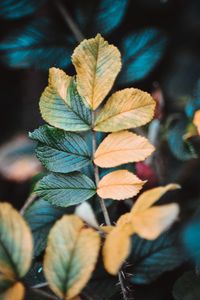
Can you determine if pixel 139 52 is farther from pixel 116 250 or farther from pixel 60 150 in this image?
pixel 116 250

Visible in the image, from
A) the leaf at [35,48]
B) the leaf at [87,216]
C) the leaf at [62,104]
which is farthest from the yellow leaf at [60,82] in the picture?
the leaf at [35,48]

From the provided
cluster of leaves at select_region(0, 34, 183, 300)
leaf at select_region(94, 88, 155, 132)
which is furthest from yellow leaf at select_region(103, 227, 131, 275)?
leaf at select_region(94, 88, 155, 132)

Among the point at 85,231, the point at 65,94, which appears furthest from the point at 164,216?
the point at 65,94

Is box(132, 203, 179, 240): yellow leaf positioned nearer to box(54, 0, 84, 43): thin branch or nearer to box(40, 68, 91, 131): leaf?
box(40, 68, 91, 131): leaf

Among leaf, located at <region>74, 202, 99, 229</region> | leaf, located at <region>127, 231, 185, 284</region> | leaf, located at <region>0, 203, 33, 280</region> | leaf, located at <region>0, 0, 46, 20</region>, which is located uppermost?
leaf, located at <region>0, 0, 46, 20</region>

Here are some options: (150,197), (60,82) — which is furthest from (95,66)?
(150,197)

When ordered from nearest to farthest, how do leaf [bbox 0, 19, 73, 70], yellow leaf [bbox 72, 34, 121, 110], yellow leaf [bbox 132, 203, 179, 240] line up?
yellow leaf [bbox 132, 203, 179, 240] → yellow leaf [bbox 72, 34, 121, 110] → leaf [bbox 0, 19, 73, 70]

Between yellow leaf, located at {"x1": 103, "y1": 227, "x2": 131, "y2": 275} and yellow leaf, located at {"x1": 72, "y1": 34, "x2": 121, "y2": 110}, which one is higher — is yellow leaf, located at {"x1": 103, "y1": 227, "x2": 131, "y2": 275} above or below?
below
